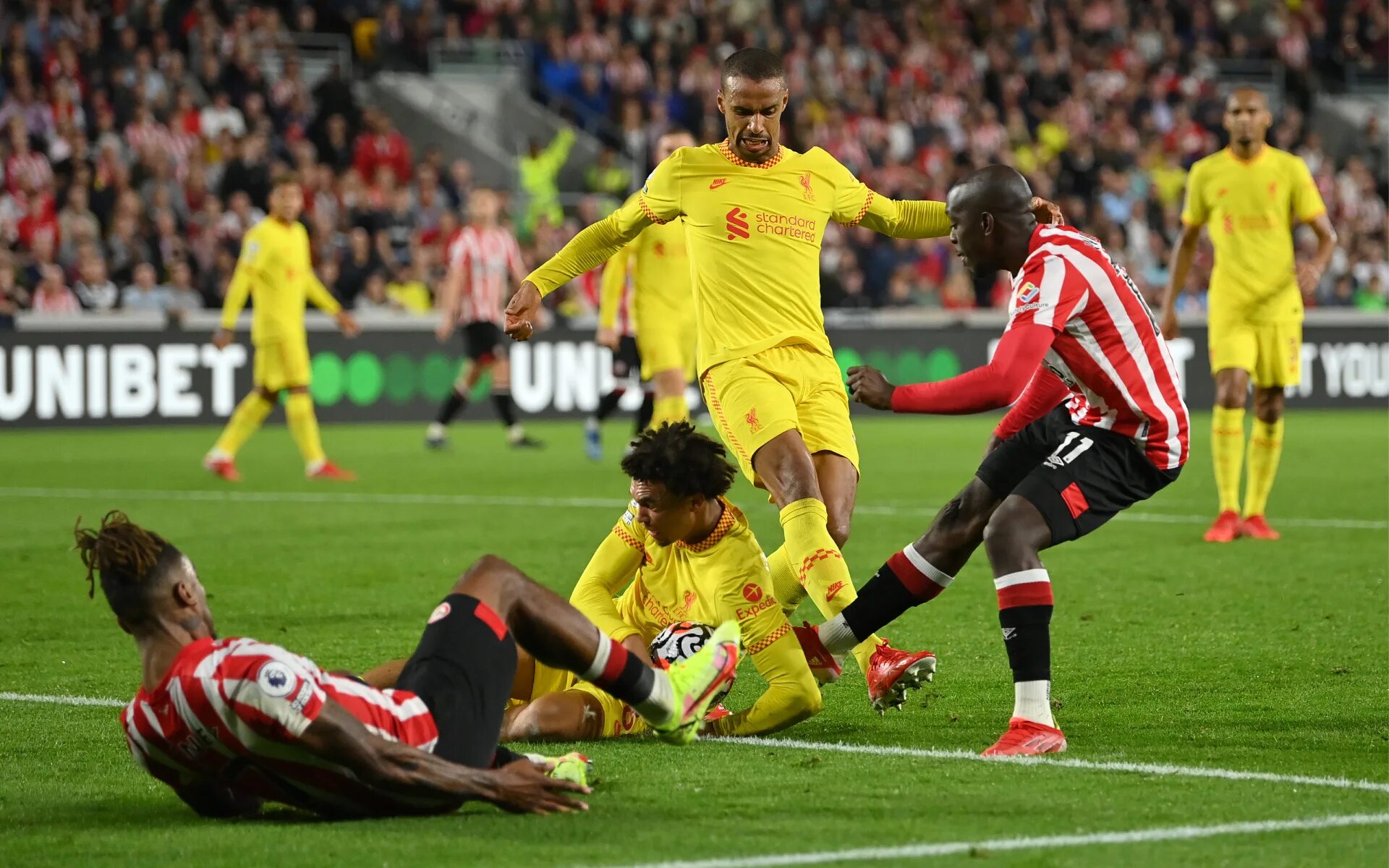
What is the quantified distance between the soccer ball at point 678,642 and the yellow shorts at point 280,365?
979 cm

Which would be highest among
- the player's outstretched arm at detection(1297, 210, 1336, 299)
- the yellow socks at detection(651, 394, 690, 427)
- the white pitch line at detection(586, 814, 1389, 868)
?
the player's outstretched arm at detection(1297, 210, 1336, 299)

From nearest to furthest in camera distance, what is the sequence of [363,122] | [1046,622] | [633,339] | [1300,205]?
1. [1046,622]
2. [1300,205]
3. [633,339]
4. [363,122]

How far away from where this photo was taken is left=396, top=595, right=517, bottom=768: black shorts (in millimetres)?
4402

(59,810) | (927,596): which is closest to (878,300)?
(927,596)

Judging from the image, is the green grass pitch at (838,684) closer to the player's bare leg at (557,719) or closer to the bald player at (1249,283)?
the player's bare leg at (557,719)

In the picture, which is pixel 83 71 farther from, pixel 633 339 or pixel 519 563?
pixel 519 563

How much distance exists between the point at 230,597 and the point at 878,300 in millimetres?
16191

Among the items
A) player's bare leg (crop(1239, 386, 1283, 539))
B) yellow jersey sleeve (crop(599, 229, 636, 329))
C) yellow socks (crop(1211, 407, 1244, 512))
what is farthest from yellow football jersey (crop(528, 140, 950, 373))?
yellow jersey sleeve (crop(599, 229, 636, 329))

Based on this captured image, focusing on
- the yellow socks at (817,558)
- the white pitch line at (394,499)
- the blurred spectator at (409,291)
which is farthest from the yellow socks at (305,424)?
the yellow socks at (817,558)

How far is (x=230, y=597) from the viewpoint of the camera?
8.84 metres

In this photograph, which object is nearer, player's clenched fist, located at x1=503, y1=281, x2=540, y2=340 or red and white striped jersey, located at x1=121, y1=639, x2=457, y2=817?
red and white striped jersey, located at x1=121, y1=639, x2=457, y2=817

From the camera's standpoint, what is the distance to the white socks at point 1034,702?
5.32 m

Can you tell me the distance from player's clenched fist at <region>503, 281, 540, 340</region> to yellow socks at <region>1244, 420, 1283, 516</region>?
18.9ft

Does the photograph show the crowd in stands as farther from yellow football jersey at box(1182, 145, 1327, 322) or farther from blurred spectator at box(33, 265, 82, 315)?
yellow football jersey at box(1182, 145, 1327, 322)
